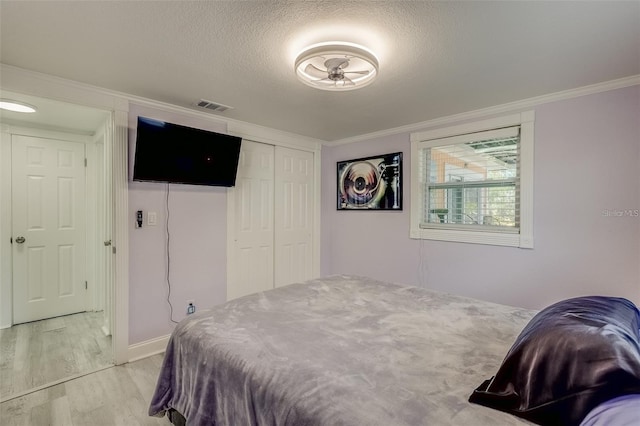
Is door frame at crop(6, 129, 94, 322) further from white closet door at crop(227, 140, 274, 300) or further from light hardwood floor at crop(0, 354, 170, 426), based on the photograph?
light hardwood floor at crop(0, 354, 170, 426)

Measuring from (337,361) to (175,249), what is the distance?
7.35 feet

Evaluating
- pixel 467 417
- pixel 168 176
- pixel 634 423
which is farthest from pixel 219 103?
pixel 634 423

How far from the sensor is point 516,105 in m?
2.72

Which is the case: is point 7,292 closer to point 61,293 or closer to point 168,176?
point 61,293

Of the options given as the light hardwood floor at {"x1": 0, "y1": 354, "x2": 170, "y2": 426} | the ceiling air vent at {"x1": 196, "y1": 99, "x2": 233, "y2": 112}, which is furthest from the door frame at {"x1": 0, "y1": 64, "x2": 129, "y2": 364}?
the ceiling air vent at {"x1": 196, "y1": 99, "x2": 233, "y2": 112}

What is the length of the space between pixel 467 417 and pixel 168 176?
2.71 meters

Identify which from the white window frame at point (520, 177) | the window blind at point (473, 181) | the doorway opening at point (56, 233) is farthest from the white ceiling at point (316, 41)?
the doorway opening at point (56, 233)

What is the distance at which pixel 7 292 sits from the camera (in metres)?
3.26

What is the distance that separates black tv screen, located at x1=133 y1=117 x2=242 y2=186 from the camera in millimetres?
2516

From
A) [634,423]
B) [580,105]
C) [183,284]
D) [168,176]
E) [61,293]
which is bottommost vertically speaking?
[61,293]

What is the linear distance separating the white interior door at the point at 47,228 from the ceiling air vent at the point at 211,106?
2.04 metres

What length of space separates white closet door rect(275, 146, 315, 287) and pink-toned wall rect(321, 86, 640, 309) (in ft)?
5.47

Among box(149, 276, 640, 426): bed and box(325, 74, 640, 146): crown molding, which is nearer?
box(149, 276, 640, 426): bed

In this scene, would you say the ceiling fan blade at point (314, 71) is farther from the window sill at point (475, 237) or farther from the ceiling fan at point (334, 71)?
the window sill at point (475, 237)
